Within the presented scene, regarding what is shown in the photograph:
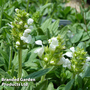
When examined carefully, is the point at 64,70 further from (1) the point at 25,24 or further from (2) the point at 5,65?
→ (1) the point at 25,24

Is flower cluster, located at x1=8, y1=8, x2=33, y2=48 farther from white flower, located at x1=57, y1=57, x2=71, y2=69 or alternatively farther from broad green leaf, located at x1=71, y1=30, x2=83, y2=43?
broad green leaf, located at x1=71, y1=30, x2=83, y2=43

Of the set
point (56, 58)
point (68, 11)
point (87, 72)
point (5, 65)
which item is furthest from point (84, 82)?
point (68, 11)

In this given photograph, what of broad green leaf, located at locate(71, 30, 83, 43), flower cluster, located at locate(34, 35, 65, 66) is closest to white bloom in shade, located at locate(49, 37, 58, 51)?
flower cluster, located at locate(34, 35, 65, 66)

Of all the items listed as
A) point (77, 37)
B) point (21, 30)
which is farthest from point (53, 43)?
point (77, 37)

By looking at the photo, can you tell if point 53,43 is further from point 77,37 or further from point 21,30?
point 77,37

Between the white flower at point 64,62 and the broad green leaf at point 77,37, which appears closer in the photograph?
the white flower at point 64,62

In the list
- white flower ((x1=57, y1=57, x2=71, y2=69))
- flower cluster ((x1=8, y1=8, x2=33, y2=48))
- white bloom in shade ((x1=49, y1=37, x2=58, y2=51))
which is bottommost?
white flower ((x1=57, y1=57, x2=71, y2=69))

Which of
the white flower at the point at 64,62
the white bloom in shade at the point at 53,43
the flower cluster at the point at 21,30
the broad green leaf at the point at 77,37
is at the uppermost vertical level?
the flower cluster at the point at 21,30

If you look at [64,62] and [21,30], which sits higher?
[21,30]

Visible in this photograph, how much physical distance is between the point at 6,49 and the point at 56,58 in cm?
48

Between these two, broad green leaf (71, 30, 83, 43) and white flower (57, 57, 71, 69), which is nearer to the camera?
white flower (57, 57, 71, 69)

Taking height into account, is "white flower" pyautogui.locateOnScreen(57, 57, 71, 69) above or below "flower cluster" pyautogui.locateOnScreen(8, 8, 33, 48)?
below

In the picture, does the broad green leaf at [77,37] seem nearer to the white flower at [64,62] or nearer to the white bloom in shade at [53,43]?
the white flower at [64,62]

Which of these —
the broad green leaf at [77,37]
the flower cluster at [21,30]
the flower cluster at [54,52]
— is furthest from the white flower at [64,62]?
the broad green leaf at [77,37]
